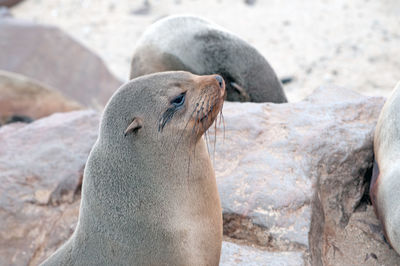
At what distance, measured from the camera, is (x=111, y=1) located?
1180cm

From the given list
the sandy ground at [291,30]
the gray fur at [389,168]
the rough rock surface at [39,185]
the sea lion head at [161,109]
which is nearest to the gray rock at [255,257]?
Answer: the gray fur at [389,168]

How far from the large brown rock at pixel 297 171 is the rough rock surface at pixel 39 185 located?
110 centimetres

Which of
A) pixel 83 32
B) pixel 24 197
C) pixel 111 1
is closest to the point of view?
pixel 24 197

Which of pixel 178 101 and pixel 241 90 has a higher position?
pixel 178 101

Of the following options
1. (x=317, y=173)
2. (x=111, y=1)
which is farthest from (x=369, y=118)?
(x=111, y=1)

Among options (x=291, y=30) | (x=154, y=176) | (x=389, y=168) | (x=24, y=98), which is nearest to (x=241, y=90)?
(x=389, y=168)

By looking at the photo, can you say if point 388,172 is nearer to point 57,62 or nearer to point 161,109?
point 161,109

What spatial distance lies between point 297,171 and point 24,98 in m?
4.46

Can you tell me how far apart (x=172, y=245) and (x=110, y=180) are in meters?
0.46

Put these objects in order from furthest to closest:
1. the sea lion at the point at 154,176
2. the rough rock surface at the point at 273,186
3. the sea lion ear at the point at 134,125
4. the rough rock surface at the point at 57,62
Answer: the rough rock surface at the point at 57,62
the rough rock surface at the point at 273,186
the sea lion at the point at 154,176
the sea lion ear at the point at 134,125

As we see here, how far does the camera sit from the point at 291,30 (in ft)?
32.7

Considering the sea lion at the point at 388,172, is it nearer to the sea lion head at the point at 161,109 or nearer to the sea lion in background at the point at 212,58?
the sea lion head at the point at 161,109

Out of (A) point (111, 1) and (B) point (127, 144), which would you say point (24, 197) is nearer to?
(B) point (127, 144)

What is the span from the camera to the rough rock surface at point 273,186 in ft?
11.2
